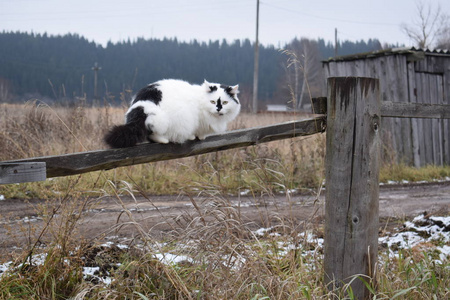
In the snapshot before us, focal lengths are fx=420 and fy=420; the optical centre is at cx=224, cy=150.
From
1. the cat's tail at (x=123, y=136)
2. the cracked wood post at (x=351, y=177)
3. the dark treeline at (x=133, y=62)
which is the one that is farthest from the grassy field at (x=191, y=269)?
the dark treeline at (x=133, y=62)

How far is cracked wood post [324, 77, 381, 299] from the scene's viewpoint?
2.44 meters

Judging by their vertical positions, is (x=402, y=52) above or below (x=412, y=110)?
above

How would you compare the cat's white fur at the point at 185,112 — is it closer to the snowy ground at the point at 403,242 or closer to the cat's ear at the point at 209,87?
the cat's ear at the point at 209,87

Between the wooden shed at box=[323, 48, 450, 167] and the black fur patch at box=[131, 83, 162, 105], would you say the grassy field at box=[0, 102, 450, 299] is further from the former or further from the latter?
the wooden shed at box=[323, 48, 450, 167]

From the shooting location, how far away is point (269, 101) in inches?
2586

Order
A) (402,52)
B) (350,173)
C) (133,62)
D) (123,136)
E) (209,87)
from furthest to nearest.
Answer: (133,62)
(402,52)
(209,87)
(350,173)
(123,136)

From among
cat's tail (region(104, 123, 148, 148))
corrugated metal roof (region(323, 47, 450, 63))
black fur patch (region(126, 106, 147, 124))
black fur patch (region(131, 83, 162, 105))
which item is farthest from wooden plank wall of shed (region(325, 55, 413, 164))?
cat's tail (region(104, 123, 148, 148))

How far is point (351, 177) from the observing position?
8.02ft

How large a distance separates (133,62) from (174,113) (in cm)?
6698

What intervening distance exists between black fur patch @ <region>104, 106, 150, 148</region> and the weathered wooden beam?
1.54 metres

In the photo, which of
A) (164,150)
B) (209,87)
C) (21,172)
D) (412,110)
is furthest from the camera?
(412,110)

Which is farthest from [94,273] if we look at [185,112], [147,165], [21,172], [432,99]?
[432,99]

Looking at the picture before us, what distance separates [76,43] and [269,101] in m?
29.7

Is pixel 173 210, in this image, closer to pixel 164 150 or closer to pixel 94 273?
pixel 94 273
